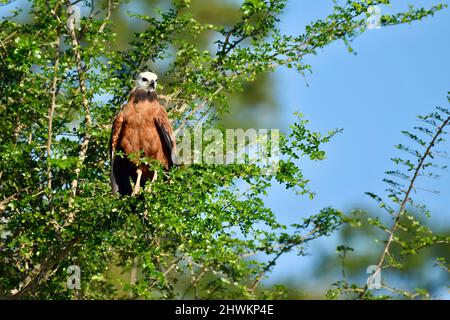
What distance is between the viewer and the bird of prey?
9883 millimetres

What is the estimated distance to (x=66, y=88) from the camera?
9602mm

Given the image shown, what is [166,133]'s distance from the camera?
32.5 ft

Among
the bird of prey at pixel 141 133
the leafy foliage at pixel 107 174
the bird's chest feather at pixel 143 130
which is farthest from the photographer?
the bird's chest feather at pixel 143 130

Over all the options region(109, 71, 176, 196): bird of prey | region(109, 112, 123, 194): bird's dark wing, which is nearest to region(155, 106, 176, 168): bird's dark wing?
region(109, 71, 176, 196): bird of prey

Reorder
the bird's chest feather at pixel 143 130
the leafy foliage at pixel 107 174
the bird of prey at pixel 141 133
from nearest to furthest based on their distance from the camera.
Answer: the leafy foliage at pixel 107 174 → the bird of prey at pixel 141 133 → the bird's chest feather at pixel 143 130

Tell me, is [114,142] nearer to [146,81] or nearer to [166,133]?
[166,133]

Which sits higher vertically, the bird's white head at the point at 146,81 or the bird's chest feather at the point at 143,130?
the bird's white head at the point at 146,81

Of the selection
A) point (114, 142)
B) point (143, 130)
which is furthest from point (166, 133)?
point (114, 142)

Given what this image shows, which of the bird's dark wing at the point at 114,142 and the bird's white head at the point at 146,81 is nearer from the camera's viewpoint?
the bird's dark wing at the point at 114,142

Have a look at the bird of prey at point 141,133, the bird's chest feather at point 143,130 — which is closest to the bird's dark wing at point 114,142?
the bird of prey at point 141,133

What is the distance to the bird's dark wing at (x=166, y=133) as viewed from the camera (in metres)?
9.90

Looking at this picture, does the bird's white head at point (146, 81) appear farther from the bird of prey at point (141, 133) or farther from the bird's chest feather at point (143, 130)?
the bird's chest feather at point (143, 130)

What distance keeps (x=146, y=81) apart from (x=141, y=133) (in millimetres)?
579
